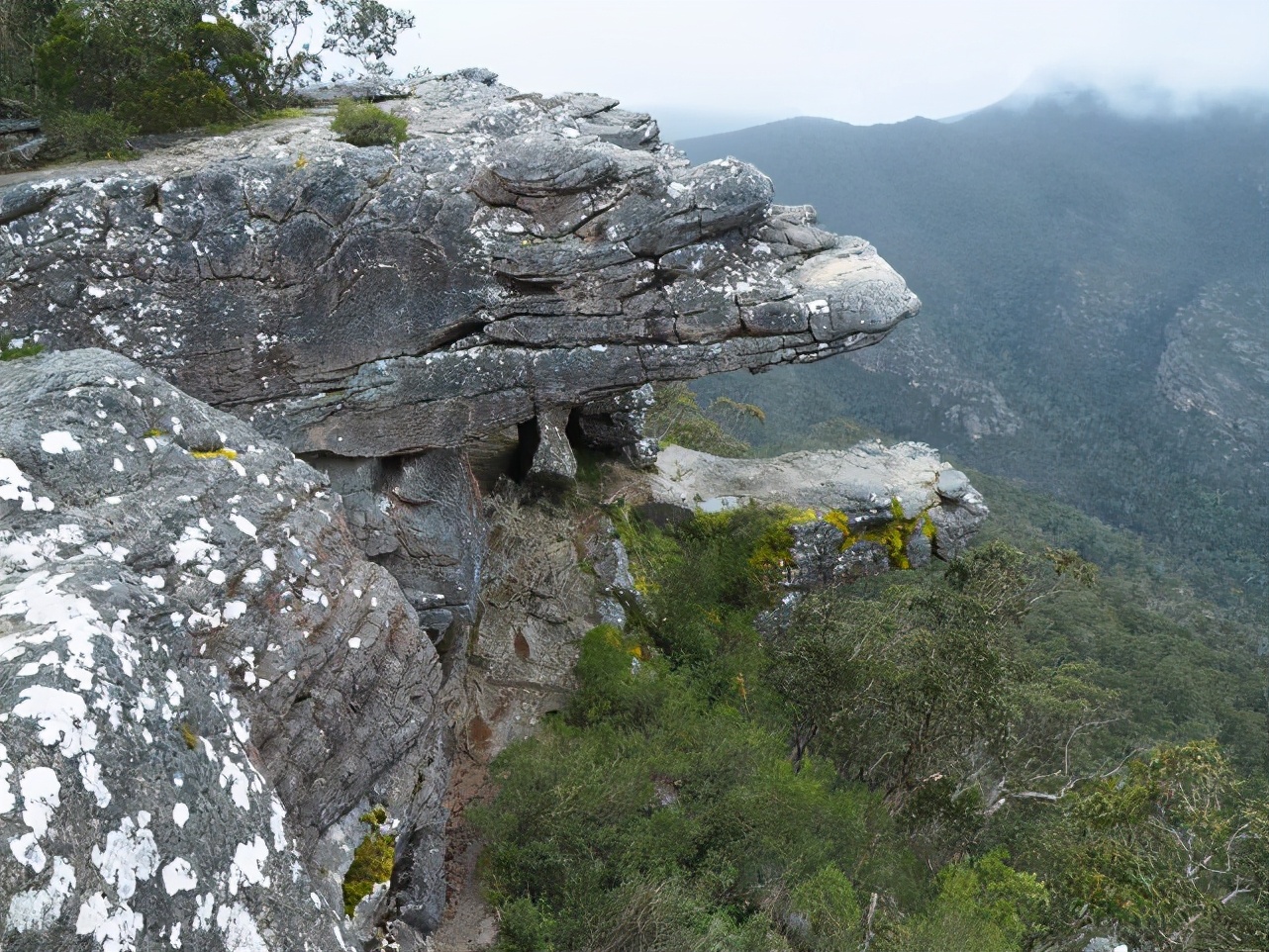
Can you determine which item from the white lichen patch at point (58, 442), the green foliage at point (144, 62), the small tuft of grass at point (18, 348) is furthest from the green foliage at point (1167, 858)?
the green foliage at point (144, 62)

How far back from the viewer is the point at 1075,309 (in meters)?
120

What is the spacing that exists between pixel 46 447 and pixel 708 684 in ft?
41.9

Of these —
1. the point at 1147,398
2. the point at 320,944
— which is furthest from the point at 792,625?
the point at 1147,398

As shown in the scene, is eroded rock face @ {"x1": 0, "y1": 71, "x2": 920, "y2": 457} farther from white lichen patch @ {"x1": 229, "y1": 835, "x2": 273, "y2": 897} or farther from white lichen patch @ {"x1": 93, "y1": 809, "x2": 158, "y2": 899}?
white lichen patch @ {"x1": 93, "y1": 809, "x2": 158, "y2": 899}

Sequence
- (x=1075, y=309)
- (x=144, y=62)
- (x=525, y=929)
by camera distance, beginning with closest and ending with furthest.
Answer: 1. (x=525, y=929)
2. (x=144, y=62)
3. (x=1075, y=309)

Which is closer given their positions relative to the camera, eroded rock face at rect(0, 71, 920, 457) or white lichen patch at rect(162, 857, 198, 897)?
white lichen patch at rect(162, 857, 198, 897)

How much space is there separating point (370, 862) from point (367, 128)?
33.9 ft

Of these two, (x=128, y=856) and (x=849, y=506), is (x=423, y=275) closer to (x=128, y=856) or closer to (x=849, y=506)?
(x=128, y=856)

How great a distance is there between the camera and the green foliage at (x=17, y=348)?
9.04m

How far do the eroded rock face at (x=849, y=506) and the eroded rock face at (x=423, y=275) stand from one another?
7.15 metres

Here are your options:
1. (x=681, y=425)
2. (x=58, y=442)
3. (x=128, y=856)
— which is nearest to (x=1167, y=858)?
(x=128, y=856)

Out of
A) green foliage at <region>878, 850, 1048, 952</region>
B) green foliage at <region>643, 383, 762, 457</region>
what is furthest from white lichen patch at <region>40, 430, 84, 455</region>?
green foliage at <region>643, 383, 762, 457</region>

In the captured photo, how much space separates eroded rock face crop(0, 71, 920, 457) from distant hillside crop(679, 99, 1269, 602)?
62892 millimetres

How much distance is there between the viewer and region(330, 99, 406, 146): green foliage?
1226cm
